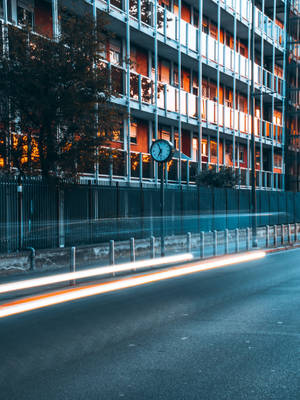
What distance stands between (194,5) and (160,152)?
644 inches

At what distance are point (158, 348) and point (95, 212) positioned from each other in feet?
34.5

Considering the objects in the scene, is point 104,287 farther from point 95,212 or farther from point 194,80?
point 194,80

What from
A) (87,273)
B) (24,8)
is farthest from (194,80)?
(87,273)

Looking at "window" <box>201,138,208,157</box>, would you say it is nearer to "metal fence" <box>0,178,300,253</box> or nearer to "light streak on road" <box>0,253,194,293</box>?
"metal fence" <box>0,178,300,253</box>

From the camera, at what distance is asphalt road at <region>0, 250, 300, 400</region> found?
4961 mm

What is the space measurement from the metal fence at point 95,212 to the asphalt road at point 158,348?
14.3 ft

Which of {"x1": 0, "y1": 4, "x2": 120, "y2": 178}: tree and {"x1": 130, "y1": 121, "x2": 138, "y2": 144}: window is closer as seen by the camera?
{"x1": 0, "y1": 4, "x2": 120, "y2": 178}: tree

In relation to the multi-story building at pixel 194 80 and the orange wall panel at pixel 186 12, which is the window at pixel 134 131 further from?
the orange wall panel at pixel 186 12

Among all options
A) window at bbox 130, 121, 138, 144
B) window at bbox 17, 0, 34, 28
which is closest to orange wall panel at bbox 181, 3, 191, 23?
window at bbox 130, 121, 138, 144

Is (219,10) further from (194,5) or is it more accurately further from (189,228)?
(189,228)

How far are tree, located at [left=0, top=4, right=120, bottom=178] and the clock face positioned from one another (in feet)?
4.99

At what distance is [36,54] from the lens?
13.8 meters

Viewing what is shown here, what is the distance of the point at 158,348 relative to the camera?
636cm

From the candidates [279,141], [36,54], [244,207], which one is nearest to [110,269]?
[36,54]
